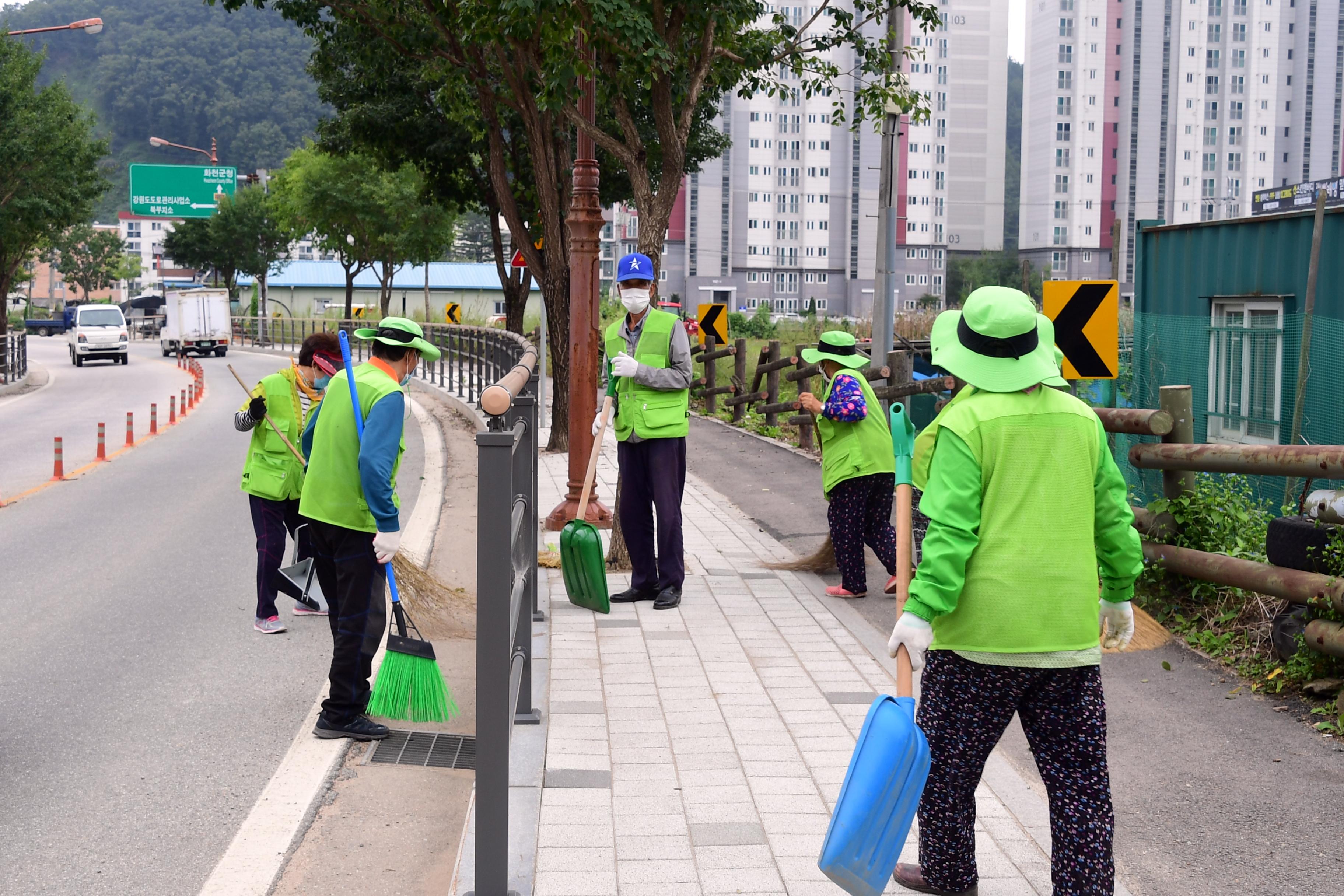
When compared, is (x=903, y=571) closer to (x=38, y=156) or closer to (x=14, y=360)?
(x=38, y=156)

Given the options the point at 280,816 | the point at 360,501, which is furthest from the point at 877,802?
the point at 360,501

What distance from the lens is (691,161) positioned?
2736 cm

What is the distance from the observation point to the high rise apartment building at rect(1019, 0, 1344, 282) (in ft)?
292

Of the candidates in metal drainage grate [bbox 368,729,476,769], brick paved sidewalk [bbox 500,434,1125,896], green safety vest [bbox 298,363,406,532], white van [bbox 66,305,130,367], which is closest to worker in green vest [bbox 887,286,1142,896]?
brick paved sidewalk [bbox 500,434,1125,896]

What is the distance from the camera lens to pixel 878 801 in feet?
10.8

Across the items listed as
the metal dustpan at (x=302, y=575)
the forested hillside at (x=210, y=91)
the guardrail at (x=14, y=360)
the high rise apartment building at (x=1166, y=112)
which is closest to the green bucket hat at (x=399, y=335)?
the metal dustpan at (x=302, y=575)

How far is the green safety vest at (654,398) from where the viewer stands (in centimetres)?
751

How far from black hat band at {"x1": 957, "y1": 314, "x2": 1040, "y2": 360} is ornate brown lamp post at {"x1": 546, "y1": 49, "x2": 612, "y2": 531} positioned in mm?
6260

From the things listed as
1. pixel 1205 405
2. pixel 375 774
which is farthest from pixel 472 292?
pixel 375 774

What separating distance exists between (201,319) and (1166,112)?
68046mm

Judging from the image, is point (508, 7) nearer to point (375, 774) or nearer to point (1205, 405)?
point (375, 774)

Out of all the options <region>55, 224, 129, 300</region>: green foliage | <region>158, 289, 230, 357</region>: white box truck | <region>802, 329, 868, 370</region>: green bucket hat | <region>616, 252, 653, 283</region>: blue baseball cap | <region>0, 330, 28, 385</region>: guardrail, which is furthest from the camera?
<region>55, 224, 129, 300</region>: green foliage

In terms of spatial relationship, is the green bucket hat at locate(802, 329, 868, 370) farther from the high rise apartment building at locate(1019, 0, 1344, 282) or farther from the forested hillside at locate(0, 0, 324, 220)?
the forested hillside at locate(0, 0, 324, 220)

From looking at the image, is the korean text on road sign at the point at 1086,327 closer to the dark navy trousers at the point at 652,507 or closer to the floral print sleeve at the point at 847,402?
the floral print sleeve at the point at 847,402
